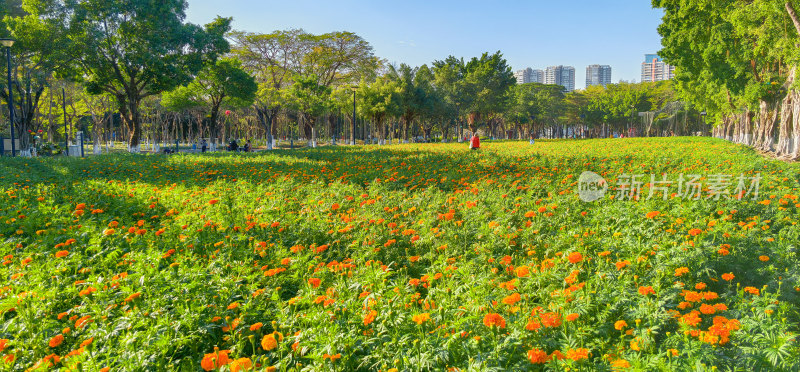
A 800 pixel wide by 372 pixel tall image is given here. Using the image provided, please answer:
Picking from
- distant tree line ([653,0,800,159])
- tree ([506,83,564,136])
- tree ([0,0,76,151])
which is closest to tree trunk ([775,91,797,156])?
distant tree line ([653,0,800,159])

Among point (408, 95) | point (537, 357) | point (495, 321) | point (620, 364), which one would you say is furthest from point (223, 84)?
point (620, 364)

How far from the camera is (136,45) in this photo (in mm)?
23016

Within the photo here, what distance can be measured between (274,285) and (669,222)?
4.51 m

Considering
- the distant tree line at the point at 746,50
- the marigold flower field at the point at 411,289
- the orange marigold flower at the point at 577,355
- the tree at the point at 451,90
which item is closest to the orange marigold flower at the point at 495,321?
the marigold flower field at the point at 411,289

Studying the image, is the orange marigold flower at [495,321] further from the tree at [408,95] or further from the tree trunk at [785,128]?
the tree at [408,95]

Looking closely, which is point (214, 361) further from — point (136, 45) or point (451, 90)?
point (451, 90)

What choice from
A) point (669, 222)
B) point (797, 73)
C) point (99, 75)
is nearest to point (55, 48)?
point (99, 75)

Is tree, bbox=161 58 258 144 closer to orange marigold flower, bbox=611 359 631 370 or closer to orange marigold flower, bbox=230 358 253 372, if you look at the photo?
orange marigold flower, bbox=230 358 253 372

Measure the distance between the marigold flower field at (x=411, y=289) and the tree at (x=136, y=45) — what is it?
2022 cm

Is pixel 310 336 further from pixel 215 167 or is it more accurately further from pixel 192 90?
pixel 192 90

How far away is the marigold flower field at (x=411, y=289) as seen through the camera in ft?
8.48

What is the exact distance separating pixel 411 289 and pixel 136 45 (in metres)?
25.6

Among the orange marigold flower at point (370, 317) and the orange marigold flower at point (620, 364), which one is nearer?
the orange marigold flower at point (620, 364)

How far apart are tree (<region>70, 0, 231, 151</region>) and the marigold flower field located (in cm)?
2022
